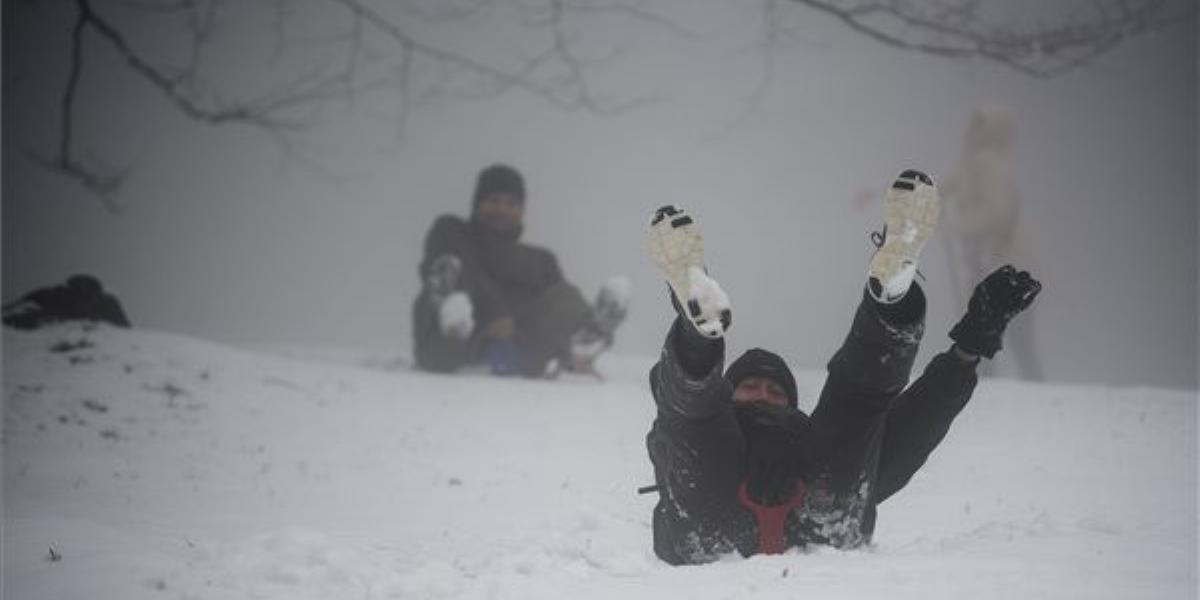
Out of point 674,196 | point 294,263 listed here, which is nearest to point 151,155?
point 294,263

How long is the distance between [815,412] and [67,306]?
8446 millimetres

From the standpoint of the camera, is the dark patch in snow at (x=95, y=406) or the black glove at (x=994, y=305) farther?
the dark patch in snow at (x=95, y=406)

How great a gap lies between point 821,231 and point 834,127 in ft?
19.0

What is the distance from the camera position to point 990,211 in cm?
1287

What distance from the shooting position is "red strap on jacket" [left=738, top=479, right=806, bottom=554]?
258cm

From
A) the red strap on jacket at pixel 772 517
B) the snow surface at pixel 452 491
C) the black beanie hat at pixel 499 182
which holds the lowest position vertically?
the snow surface at pixel 452 491

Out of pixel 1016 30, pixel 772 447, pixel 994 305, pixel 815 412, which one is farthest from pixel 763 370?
pixel 1016 30

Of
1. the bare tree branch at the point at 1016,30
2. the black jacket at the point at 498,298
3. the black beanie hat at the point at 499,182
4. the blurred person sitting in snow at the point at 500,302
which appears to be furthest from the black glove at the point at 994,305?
the black beanie hat at the point at 499,182

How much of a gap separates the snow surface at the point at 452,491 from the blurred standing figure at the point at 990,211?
4.63m

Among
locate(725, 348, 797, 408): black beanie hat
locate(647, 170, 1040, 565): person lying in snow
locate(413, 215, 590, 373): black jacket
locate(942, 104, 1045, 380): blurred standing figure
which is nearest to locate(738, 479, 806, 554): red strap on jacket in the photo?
locate(647, 170, 1040, 565): person lying in snow

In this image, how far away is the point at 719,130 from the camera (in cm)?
553

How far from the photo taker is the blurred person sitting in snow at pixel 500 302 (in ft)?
29.7

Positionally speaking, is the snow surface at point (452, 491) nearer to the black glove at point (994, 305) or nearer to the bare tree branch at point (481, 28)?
the black glove at point (994, 305)

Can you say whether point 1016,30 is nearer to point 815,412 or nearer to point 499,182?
point 815,412
